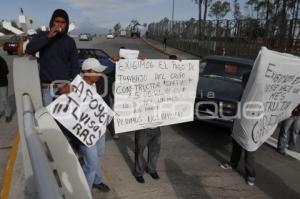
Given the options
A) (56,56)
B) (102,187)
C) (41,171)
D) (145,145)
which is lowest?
(102,187)

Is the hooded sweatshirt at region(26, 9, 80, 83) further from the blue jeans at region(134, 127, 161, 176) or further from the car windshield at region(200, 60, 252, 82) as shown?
the car windshield at region(200, 60, 252, 82)

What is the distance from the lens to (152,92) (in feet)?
18.8

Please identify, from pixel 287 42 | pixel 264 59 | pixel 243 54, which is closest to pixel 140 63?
pixel 264 59

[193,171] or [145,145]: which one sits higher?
[145,145]

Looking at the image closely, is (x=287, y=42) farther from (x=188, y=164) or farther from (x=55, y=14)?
(x=55, y=14)

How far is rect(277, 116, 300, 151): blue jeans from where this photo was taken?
711 cm

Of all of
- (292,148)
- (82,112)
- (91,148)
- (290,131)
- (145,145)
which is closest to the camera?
(82,112)

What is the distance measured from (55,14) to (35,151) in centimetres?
297

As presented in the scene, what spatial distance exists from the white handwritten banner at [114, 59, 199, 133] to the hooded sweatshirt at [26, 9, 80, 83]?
2.05 ft

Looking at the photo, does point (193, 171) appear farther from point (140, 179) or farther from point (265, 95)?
point (265, 95)

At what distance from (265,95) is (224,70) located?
3788 millimetres

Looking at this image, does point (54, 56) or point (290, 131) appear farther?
point (290, 131)

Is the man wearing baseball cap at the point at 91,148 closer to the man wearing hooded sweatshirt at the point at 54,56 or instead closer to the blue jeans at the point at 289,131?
the man wearing hooded sweatshirt at the point at 54,56

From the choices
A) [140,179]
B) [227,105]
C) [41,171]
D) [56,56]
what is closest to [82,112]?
[56,56]
